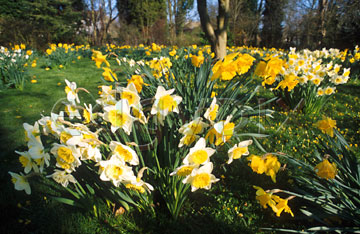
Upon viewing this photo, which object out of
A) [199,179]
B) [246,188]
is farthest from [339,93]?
[199,179]

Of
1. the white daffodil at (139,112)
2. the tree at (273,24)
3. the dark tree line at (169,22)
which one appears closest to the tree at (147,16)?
the dark tree line at (169,22)

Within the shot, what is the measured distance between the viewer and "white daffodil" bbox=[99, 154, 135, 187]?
970mm

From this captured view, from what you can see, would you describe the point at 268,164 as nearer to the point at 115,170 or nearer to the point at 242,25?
the point at 115,170

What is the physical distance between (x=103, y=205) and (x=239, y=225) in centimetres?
99

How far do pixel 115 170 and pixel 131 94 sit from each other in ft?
1.22

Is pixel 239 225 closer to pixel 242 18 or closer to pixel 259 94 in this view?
pixel 259 94

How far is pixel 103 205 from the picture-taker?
1.55 meters

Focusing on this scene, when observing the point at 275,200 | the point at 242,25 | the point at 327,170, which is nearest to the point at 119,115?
the point at 275,200

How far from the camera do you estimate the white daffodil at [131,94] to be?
1025 millimetres

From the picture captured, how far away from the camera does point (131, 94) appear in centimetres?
104

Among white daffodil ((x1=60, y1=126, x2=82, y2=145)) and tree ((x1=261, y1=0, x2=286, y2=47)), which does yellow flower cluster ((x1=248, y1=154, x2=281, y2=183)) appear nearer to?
white daffodil ((x1=60, y1=126, x2=82, y2=145))

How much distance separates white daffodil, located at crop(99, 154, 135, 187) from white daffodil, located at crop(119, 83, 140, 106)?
275 millimetres

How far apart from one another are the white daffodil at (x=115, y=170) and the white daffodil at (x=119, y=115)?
0.16m

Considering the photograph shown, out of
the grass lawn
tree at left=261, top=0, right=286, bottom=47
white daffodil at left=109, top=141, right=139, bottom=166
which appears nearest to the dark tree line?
tree at left=261, top=0, right=286, bottom=47
